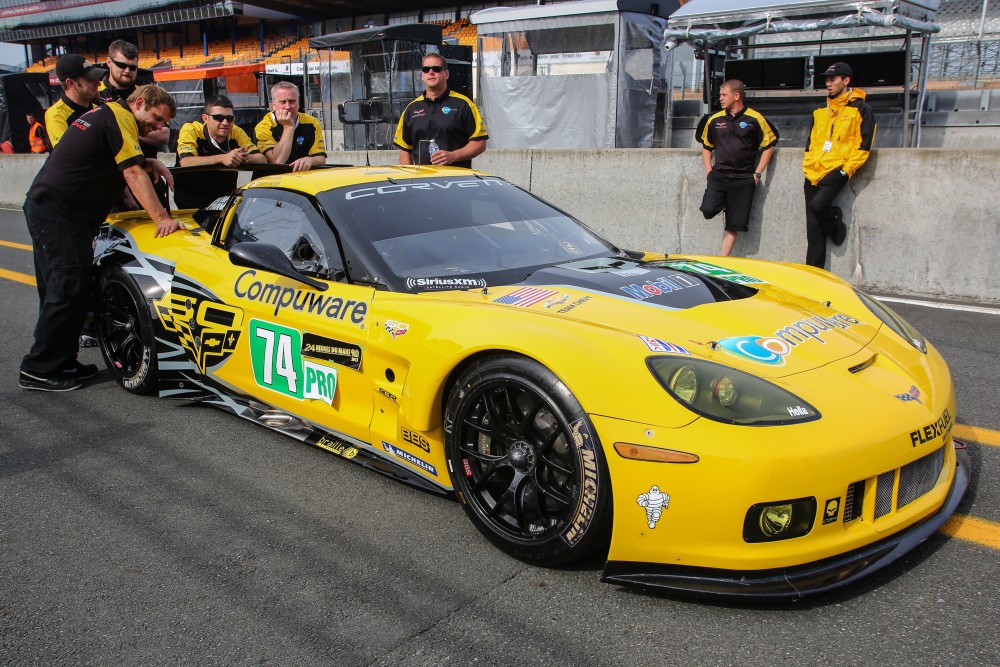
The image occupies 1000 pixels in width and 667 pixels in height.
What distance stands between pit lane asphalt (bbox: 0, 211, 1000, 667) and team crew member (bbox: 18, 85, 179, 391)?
3.90 feet

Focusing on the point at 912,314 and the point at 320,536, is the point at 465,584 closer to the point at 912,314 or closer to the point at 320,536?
the point at 320,536

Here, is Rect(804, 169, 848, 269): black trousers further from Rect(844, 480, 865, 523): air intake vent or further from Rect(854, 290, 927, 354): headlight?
Rect(844, 480, 865, 523): air intake vent

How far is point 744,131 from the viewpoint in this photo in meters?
7.13

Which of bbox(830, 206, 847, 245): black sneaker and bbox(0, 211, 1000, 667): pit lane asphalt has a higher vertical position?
bbox(830, 206, 847, 245): black sneaker

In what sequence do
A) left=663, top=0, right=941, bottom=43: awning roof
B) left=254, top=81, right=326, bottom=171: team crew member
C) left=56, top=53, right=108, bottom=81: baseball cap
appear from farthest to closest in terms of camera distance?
left=663, top=0, right=941, bottom=43: awning roof, left=254, top=81, right=326, bottom=171: team crew member, left=56, top=53, right=108, bottom=81: baseball cap

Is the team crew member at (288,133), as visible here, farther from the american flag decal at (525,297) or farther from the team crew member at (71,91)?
the american flag decal at (525,297)

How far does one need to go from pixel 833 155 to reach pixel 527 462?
4.92 m

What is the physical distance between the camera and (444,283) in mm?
3326

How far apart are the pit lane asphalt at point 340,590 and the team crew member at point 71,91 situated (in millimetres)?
2483

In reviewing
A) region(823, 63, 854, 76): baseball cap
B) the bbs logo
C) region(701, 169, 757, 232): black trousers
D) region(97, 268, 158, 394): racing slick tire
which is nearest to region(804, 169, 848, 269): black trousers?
region(701, 169, 757, 232): black trousers

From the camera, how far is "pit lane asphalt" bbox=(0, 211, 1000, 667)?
2.32m

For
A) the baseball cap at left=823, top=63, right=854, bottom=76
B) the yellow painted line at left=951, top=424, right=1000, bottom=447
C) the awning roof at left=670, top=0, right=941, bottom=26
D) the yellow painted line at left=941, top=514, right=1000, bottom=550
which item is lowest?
the yellow painted line at left=941, top=514, right=1000, bottom=550

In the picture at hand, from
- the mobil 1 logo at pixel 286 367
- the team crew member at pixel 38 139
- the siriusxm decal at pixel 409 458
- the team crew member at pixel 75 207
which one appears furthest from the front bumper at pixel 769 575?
the team crew member at pixel 38 139

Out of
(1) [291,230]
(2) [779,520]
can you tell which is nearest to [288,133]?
(1) [291,230]
